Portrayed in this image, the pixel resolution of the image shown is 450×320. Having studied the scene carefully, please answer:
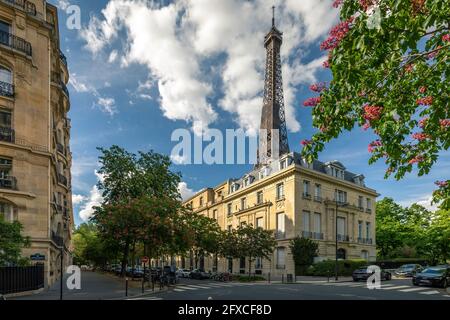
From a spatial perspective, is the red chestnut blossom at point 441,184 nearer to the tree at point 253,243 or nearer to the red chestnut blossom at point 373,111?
the red chestnut blossom at point 373,111

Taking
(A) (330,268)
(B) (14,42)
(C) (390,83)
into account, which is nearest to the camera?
(C) (390,83)

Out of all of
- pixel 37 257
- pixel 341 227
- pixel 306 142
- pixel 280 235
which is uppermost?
pixel 306 142

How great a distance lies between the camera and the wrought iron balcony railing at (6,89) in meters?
23.6

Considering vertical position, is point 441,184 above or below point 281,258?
above

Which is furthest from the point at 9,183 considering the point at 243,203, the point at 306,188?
the point at 243,203

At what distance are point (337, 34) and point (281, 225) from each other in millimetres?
39901

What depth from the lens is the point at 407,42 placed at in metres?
5.94

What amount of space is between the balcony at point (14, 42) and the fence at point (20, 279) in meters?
14.1

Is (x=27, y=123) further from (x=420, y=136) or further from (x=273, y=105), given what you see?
(x=273, y=105)

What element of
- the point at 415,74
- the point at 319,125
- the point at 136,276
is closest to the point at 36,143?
the point at 136,276

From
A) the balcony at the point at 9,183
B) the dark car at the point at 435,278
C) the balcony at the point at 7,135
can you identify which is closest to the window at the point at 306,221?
the dark car at the point at 435,278

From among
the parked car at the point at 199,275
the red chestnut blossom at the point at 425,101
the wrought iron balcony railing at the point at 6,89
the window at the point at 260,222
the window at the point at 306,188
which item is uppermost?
the wrought iron balcony railing at the point at 6,89

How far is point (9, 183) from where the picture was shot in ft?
76.2

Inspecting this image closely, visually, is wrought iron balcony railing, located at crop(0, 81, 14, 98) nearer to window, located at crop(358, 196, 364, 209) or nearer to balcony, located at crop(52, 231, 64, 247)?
balcony, located at crop(52, 231, 64, 247)
